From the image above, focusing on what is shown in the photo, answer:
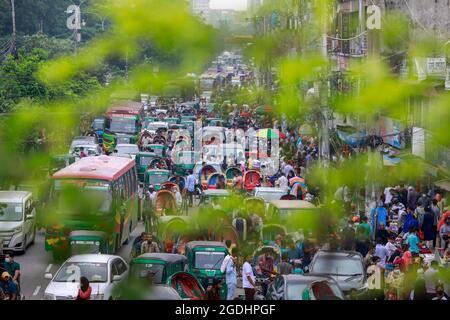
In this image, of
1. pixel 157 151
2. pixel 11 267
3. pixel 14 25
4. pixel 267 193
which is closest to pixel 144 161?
pixel 157 151

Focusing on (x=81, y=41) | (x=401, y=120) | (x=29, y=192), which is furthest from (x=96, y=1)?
(x=401, y=120)

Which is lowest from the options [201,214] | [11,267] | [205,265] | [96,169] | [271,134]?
[205,265]

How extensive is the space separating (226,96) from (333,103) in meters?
0.48

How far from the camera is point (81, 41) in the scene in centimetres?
271

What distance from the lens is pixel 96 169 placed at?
6141 mm

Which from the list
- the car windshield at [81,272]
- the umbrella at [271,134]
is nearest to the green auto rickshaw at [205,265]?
the car windshield at [81,272]

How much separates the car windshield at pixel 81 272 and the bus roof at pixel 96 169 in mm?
270

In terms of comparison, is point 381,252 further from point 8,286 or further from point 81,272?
point 81,272

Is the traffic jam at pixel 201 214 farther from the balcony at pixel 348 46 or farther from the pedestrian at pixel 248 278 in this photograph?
the pedestrian at pixel 248 278

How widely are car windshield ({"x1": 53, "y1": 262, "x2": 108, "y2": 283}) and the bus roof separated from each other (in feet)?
0.89

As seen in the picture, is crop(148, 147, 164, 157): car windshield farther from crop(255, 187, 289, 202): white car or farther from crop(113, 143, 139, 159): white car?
crop(255, 187, 289, 202): white car

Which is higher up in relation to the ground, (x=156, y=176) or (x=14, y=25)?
(x=14, y=25)

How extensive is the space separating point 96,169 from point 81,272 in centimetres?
60

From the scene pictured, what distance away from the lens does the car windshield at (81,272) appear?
10.6 feet
